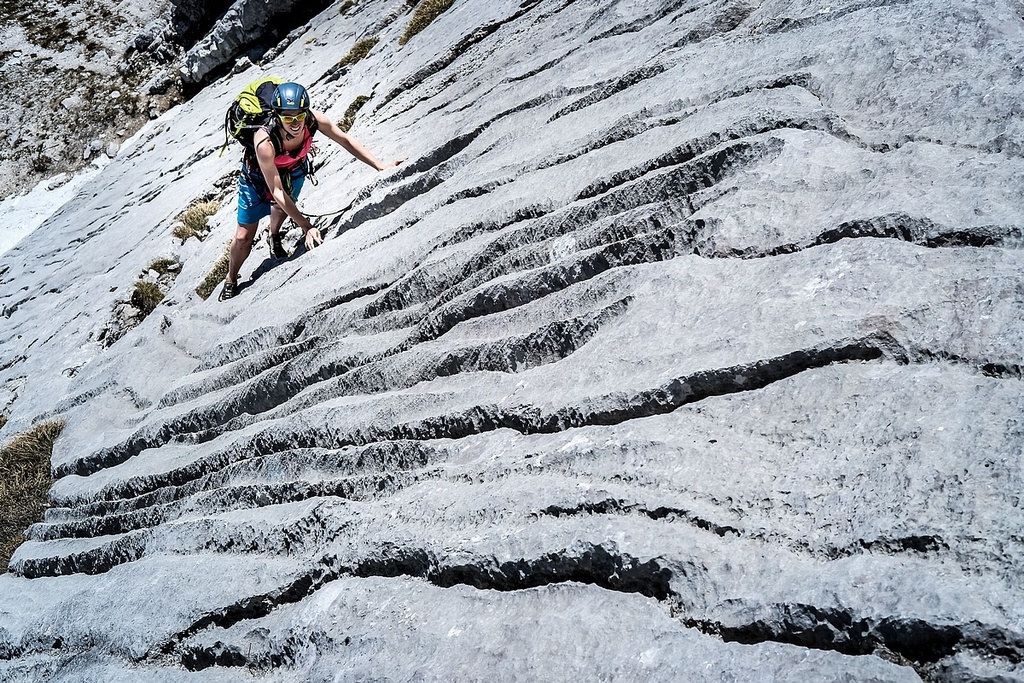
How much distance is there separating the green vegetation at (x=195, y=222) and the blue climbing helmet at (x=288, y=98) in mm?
5031

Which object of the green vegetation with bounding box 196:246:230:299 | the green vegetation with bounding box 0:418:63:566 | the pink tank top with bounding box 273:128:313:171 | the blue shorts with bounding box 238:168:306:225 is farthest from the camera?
the green vegetation with bounding box 196:246:230:299

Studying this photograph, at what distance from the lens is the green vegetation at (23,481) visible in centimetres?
843

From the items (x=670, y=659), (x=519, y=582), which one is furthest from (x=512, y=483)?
(x=670, y=659)

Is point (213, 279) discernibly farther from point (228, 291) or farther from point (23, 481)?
point (23, 481)

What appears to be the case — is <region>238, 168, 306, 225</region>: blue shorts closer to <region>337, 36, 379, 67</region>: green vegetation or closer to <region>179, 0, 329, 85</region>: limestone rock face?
<region>337, 36, 379, 67</region>: green vegetation

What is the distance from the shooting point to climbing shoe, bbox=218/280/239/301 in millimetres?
9758

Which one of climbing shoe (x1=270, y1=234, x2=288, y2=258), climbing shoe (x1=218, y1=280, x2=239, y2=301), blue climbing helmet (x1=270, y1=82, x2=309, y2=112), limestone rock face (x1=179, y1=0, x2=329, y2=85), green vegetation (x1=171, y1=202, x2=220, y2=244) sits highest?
limestone rock face (x1=179, y1=0, x2=329, y2=85)

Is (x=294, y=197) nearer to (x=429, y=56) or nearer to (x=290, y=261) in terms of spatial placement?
(x=290, y=261)

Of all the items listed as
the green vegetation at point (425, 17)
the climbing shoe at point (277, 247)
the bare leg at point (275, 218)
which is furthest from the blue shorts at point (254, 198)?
the green vegetation at point (425, 17)

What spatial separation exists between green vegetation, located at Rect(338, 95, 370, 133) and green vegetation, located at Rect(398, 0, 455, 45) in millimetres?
1680

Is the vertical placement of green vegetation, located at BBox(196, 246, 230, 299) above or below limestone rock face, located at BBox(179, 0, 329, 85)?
below

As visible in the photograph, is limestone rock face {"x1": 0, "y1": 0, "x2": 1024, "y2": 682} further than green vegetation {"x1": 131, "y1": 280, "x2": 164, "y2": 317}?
No

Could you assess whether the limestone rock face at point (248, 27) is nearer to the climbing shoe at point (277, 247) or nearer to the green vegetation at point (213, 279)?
the green vegetation at point (213, 279)

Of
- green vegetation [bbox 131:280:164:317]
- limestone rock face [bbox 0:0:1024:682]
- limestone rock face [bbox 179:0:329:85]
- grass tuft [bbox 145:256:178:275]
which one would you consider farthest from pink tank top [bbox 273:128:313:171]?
limestone rock face [bbox 179:0:329:85]
